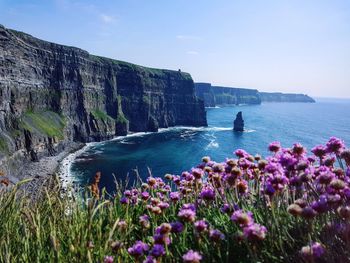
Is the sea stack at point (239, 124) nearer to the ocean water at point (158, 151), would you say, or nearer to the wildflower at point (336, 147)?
the ocean water at point (158, 151)

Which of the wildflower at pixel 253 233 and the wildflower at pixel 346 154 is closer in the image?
the wildflower at pixel 253 233

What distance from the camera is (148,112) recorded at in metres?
174

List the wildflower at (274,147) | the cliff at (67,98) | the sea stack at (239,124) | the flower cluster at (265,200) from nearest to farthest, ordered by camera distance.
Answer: the flower cluster at (265,200) < the wildflower at (274,147) < the cliff at (67,98) < the sea stack at (239,124)

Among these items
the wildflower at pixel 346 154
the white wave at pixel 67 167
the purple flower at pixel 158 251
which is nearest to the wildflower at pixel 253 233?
the purple flower at pixel 158 251

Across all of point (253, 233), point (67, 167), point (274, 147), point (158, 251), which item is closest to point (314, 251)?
point (253, 233)

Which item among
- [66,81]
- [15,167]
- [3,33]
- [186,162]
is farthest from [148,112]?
[15,167]

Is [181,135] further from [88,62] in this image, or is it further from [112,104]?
[88,62]

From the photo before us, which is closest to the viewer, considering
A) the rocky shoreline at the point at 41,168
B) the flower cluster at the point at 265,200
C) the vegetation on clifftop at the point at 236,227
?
the flower cluster at the point at 265,200

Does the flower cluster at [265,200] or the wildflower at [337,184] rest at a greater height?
the wildflower at [337,184]

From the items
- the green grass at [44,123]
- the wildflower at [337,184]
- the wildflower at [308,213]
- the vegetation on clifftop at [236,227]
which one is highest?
the wildflower at [337,184]

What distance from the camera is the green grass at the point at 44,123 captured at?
90.3 metres

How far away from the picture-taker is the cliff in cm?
8619

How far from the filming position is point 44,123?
101 meters

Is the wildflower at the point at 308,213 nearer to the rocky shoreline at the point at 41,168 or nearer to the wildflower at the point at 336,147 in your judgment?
the wildflower at the point at 336,147
